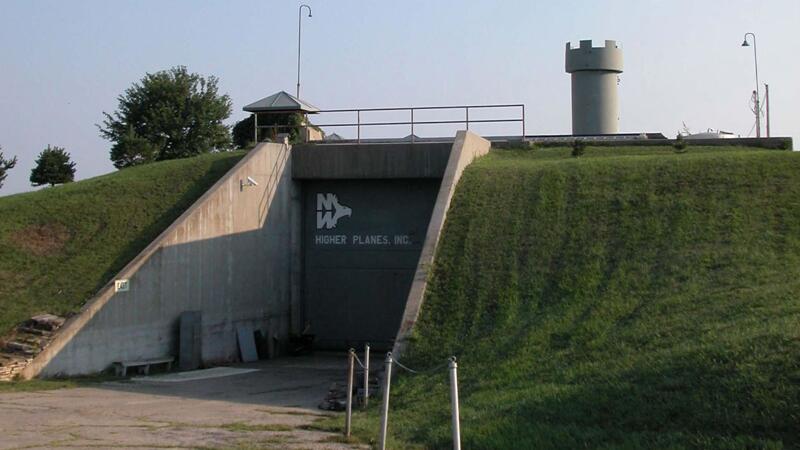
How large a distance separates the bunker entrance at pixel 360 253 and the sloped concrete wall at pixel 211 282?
2.12 ft

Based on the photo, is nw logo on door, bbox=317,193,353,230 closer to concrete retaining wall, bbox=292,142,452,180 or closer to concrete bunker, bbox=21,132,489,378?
concrete bunker, bbox=21,132,489,378

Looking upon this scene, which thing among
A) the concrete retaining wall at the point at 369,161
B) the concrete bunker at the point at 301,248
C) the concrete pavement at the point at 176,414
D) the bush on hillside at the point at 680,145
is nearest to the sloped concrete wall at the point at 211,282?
the concrete bunker at the point at 301,248

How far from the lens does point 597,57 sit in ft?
121

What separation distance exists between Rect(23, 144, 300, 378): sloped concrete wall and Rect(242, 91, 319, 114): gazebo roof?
3227mm

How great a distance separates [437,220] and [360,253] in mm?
7373

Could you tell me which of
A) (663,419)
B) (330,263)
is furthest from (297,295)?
(663,419)

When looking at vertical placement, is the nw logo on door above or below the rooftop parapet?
below

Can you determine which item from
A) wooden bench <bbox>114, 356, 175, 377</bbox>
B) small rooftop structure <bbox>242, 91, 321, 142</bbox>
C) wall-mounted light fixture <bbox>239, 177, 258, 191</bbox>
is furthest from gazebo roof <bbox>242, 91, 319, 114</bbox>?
wooden bench <bbox>114, 356, 175, 377</bbox>

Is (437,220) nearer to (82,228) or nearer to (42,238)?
(82,228)

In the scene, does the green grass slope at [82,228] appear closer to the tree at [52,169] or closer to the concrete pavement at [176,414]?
the concrete pavement at [176,414]

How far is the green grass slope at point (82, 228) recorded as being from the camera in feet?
68.1

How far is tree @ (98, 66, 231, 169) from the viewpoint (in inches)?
1845

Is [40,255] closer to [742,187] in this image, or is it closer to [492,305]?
[492,305]

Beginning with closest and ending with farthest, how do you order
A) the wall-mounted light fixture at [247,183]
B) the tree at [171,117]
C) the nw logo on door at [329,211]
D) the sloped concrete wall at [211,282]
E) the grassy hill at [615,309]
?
the grassy hill at [615,309] → the sloped concrete wall at [211,282] → the wall-mounted light fixture at [247,183] → the nw logo on door at [329,211] → the tree at [171,117]
